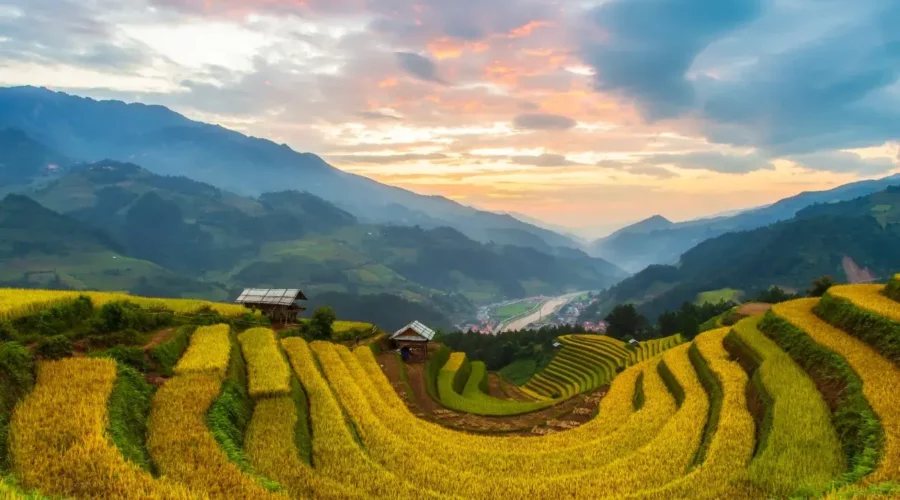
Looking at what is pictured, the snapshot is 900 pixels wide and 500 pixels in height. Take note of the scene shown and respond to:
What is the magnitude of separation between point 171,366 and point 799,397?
23.2 meters

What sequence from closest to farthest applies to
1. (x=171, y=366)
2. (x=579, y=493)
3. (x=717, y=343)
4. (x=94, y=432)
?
(x=94, y=432) → (x=579, y=493) → (x=171, y=366) → (x=717, y=343)

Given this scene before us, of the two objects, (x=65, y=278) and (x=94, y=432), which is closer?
(x=94, y=432)

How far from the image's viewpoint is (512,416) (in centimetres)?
2517

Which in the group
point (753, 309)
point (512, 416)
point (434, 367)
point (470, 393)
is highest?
point (753, 309)

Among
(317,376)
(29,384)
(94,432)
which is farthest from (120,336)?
(94,432)

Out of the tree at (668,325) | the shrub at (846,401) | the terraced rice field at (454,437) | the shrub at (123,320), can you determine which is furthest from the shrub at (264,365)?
the tree at (668,325)

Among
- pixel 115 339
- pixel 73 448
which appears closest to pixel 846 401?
pixel 73 448

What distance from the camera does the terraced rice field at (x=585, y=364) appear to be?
45.7 m

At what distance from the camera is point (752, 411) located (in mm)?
17375

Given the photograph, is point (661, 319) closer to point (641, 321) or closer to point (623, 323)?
point (623, 323)

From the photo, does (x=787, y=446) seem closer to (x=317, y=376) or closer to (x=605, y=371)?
(x=317, y=376)

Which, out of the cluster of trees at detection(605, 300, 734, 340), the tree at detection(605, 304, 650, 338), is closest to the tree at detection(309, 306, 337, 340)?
the cluster of trees at detection(605, 300, 734, 340)

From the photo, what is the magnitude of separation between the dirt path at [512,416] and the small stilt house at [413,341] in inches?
290

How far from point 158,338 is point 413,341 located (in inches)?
769
